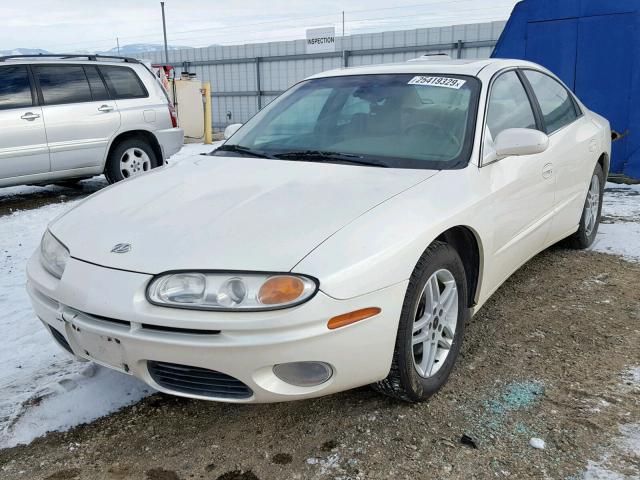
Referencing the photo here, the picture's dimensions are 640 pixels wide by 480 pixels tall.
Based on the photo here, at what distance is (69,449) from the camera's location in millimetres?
2352

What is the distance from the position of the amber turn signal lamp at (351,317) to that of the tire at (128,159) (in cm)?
602

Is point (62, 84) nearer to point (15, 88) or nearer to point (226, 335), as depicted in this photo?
point (15, 88)

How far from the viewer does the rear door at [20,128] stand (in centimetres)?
657

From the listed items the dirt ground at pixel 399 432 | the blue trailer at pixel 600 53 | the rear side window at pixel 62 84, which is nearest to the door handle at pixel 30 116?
the rear side window at pixel 62 84

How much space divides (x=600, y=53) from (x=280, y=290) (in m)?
7.33

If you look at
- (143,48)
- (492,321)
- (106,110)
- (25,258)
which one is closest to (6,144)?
(106,110)

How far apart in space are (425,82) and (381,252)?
1.51 metres

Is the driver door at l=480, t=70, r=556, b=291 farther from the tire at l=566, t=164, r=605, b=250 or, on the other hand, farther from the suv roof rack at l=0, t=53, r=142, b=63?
the suv roof rack at l=0, t=53, r=142, b=63

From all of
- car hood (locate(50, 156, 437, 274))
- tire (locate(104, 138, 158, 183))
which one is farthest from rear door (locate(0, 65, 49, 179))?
car hood (locate(50, 156, 437, 274))

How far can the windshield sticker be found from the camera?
10.6ft

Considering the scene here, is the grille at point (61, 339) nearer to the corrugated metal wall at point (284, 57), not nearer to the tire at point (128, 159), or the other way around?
the tire at point (128, 159)

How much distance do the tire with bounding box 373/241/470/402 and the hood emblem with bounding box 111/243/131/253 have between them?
1068 millimetres

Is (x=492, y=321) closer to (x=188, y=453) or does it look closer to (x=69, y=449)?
(x=188, y=453)

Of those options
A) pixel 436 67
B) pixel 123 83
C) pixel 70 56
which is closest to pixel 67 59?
pixel 70 56
